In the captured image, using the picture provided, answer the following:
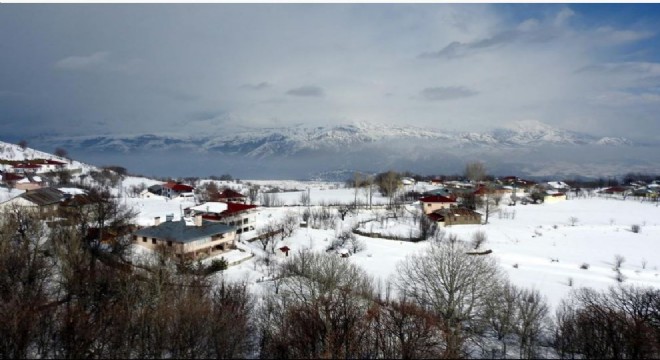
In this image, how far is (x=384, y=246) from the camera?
148ft

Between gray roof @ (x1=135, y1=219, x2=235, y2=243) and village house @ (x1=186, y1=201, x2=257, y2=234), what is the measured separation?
8.66 m

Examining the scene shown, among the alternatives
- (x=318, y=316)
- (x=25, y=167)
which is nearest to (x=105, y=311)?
(x=318, y=316)

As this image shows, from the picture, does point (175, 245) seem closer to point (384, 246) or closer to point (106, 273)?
point (106, 273)

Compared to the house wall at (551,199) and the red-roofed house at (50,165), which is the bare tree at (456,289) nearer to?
the house wall at (551,199)

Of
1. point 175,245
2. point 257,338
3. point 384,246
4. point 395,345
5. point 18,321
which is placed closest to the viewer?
point 18,321

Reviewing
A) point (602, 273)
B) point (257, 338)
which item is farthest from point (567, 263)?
point (257, 338)

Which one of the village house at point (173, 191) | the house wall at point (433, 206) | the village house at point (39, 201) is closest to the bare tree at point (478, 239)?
the house wall at point (433, 206)

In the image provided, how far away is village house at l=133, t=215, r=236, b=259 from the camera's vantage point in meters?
33.7

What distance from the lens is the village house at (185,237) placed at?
33.7 meters

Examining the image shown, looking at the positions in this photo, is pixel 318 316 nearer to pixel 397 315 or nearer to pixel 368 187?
pixel 397 315

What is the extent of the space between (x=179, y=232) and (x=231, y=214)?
12.1 m

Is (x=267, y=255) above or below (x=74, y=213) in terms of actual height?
below

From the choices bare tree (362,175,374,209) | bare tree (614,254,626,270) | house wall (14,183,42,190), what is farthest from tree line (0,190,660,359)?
bare tree (362,175,374,209)

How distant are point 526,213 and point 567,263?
112ft
